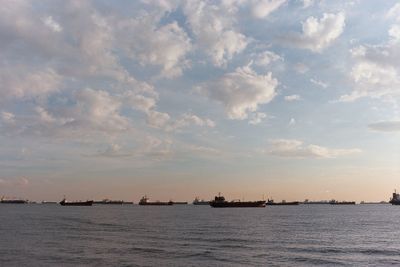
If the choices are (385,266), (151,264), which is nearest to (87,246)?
(151,264)

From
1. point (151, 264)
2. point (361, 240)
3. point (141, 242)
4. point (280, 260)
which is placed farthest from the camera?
point (361, 240)

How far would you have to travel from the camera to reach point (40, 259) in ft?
187

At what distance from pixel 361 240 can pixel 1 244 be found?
216ft

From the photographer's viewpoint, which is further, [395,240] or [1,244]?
[395,240]

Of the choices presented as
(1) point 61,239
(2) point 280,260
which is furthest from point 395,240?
(1) point 61,239

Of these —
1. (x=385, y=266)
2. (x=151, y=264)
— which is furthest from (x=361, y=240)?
(x=151, y=264)

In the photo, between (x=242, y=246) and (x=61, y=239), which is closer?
(x=242, y=246)

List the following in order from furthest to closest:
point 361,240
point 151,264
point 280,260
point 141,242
Answer: point 361,240 → point 141,242 → point 280,260 → point 151,264

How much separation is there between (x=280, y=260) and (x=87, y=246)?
32172mm

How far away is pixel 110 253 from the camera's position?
207 ft

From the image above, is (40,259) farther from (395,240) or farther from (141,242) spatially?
(395,240)

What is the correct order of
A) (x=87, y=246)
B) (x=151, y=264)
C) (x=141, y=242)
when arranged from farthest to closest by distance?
1. (x=141, y=242)
2. (x=87, y=246)
3. (x=151, y=264)

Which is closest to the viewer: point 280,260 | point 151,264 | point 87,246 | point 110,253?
point 151,264

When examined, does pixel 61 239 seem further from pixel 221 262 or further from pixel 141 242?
pixel 221 262
